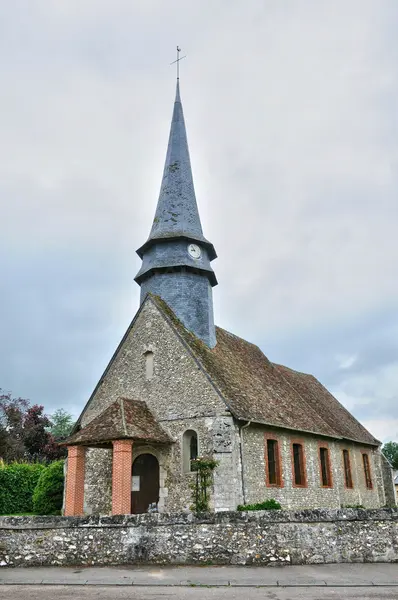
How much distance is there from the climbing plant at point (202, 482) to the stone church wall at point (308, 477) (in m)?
1.40

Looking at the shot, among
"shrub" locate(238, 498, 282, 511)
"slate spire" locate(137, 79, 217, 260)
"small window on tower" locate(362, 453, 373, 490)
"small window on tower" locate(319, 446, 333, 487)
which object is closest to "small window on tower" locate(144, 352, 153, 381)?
"slate spire" locate(137, 79, 217, 260)

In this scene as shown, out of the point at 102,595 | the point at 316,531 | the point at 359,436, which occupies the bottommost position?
the point at 102,595

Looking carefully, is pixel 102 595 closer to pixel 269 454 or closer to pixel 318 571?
pixel 318 571

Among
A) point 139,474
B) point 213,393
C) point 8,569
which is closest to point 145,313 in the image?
point 213,393

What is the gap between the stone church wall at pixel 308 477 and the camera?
18275mm

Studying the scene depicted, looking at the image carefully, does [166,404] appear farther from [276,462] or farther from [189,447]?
[276,462]

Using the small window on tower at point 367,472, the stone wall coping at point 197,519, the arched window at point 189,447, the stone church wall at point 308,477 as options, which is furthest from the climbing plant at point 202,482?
the small window on tower at point 367,472

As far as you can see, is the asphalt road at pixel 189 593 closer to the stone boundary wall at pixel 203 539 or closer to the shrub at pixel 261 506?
the stone boundary wall at pixel 203 539

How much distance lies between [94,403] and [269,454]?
7.31 m

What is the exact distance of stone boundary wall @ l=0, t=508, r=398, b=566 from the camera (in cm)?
1020

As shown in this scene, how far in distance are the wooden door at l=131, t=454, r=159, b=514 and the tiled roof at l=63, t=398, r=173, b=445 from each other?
1.28 metres

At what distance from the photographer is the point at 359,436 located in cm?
2822

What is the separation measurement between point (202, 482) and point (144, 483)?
8.56 ft

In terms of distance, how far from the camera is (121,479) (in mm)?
16219
